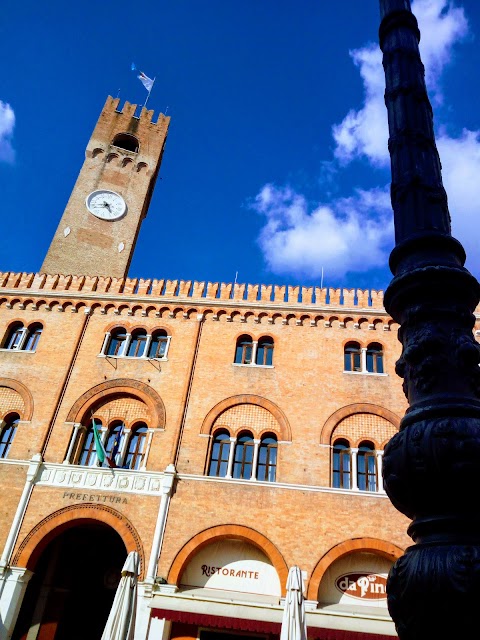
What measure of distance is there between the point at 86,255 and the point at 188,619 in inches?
603

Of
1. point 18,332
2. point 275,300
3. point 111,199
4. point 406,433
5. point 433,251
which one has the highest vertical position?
point 111,199

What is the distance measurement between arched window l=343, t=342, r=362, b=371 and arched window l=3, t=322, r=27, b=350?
10.5 meters

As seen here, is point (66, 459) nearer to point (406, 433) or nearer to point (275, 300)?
point (275, 300)

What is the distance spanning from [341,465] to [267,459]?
2.03m

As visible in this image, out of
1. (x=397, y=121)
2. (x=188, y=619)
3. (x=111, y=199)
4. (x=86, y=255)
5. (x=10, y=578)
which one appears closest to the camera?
(x=397, y=121)

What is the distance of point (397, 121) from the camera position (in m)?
3.46

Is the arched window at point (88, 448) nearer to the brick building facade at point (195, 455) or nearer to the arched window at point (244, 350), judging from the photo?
the brick building facade at point (195, 455)

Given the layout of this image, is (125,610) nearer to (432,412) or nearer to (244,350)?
(244,350)

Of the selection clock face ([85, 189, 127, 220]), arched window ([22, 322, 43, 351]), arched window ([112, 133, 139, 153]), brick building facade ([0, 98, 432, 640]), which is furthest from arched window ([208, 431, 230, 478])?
arched window ([112, 133, 139, 153])

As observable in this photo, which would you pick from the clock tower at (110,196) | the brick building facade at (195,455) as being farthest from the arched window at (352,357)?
the clock tower at (110,196)

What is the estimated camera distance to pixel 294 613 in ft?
32.8

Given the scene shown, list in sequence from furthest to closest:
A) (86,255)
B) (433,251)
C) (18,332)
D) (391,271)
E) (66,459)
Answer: (86,255), (18,332), (66,459), (391,271), (433,251)

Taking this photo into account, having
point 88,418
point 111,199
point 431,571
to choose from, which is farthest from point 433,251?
point 111,199

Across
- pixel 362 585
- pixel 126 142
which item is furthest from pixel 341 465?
pixel 126 142
